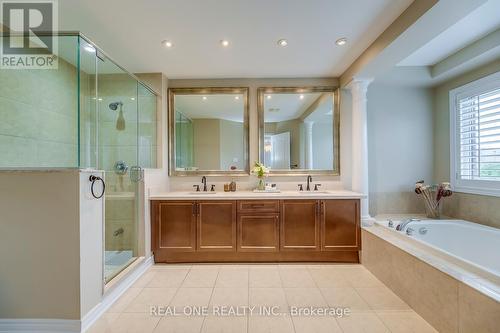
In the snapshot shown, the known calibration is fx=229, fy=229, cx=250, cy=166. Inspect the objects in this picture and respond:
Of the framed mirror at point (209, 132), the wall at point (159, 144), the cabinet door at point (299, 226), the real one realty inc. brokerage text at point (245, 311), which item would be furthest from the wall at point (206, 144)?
the real one realty inc. brokerage text at point (245, 311)

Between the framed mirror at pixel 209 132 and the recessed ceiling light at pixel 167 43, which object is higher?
the recessed ceiling light at pixel 167 43

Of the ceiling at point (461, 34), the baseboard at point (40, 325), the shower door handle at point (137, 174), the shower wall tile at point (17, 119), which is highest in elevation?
the ceiling at point (461, 34)

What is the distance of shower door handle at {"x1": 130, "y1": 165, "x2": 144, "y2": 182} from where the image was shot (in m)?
2.71

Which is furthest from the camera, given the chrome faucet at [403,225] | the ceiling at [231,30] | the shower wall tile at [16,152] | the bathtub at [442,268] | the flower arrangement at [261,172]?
the flower arrangement at [261,172]

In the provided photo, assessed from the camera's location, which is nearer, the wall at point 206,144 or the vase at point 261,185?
the vase at point 261,185

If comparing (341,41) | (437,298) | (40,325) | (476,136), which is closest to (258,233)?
(437,298)

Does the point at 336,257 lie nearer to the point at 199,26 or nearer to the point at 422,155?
the point at 422,155

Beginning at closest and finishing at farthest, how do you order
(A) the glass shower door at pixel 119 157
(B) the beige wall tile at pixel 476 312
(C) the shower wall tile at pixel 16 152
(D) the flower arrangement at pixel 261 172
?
(B) the beige wall tile at pixel 476 312
(C) the shower wall tile at pixel 16 152
(A) the glass shower door at pixel 119 157
(D) the flower arrangement at pixel 261 172

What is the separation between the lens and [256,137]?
338 centimetres

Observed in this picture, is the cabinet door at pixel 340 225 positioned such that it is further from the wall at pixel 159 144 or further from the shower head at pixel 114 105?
the shower head at pixel 114 105

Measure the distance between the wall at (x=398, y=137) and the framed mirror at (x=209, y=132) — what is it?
1.90 m

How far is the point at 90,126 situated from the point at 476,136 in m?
4.52

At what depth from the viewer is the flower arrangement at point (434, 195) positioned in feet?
9.87

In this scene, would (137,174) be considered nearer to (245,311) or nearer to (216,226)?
(216,226)
